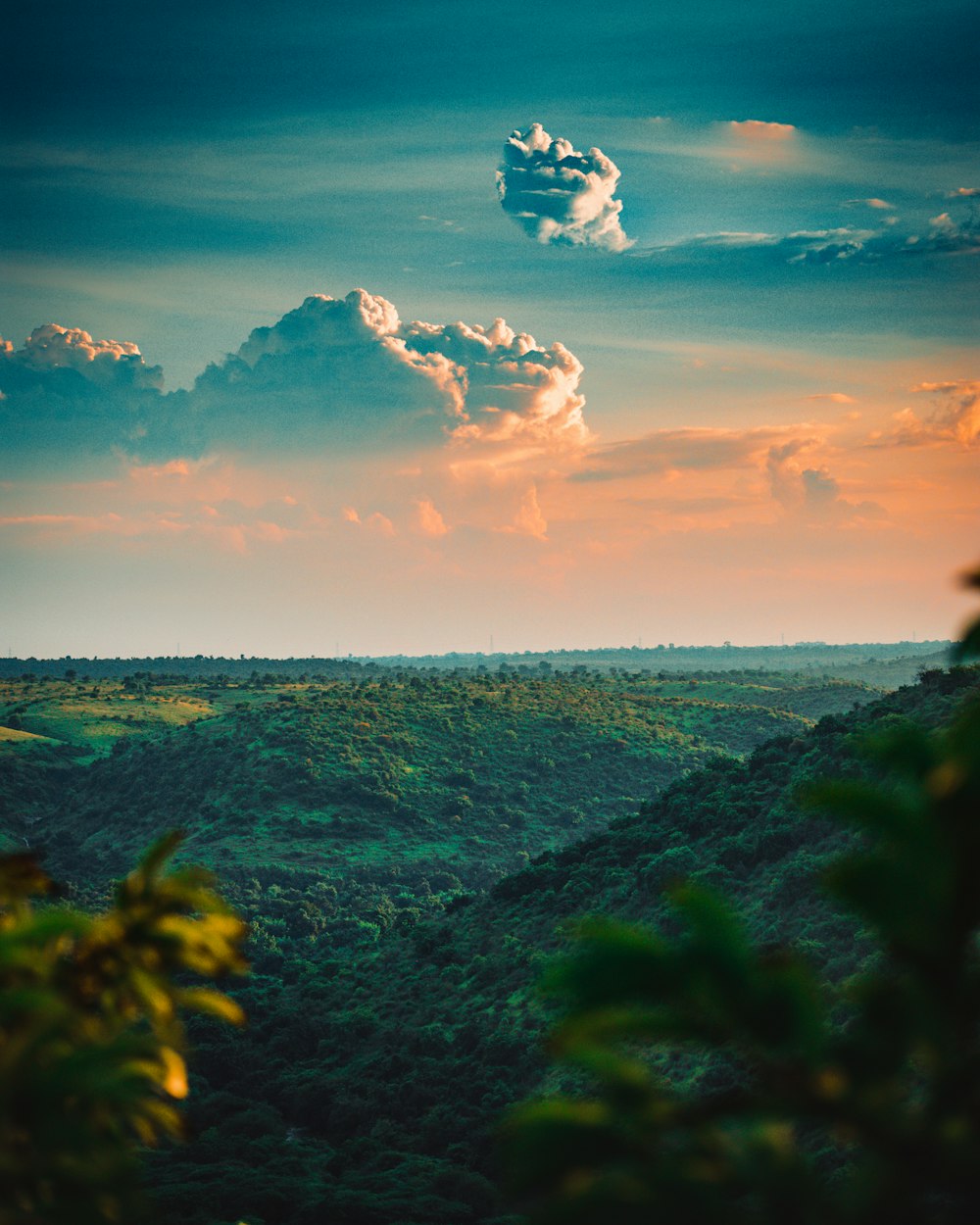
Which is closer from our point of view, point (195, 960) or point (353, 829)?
point (195, 960)

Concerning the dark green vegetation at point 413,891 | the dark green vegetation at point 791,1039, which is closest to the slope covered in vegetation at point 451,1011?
the dark green vegetation at point 413,891

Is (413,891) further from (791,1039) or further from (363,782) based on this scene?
(791,1039)

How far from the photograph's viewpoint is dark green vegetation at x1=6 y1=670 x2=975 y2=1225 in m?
37.5

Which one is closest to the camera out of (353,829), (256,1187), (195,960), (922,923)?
(922,923)

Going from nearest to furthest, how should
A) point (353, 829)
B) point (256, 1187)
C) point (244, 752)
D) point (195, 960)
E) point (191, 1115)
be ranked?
point (195, 960) → point (256, 1187) → point (191, 1115) → point (353, 829) → point (244, 752)

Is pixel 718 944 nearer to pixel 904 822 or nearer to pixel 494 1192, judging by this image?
pixel 904 822

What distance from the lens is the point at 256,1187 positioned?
33844mm

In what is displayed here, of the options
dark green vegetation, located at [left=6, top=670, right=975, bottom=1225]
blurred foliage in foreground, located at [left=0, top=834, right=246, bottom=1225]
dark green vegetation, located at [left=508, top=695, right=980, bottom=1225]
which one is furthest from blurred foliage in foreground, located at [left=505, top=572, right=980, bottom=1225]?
dark green vegetation, located at [left=6, top=670, right=975, bottom=1225]

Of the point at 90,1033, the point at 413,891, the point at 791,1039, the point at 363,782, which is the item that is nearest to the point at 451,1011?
the point at 413,891

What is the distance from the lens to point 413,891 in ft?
278

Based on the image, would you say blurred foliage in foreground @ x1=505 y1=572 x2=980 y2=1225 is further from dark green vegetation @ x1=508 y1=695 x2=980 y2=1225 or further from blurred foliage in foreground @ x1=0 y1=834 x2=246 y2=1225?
blurred foliage in foreground @ x1=0 y1=834 x2=246 y2=1225

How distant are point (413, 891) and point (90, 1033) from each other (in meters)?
79.0

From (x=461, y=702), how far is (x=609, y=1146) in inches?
5061

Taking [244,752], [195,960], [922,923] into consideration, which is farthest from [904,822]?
[244,752]
